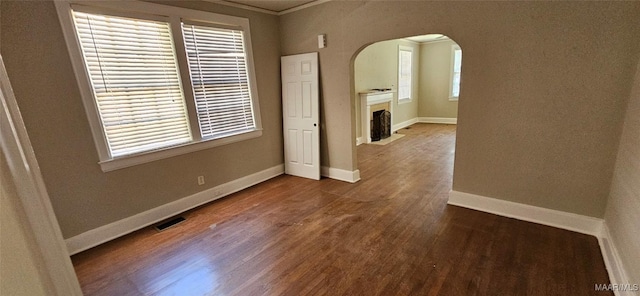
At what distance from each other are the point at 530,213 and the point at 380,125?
4.19 meters

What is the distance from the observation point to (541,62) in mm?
2416

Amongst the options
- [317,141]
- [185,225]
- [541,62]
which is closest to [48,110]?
[185,225]

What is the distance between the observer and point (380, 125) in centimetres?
669

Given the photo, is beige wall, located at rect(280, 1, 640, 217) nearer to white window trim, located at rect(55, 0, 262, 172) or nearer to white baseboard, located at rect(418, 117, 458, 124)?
white window trim, located at rect(55, 0, 262, 172)

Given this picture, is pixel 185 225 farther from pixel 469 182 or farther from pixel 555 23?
pixel 555 23

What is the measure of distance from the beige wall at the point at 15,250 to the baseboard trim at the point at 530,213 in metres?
3.31

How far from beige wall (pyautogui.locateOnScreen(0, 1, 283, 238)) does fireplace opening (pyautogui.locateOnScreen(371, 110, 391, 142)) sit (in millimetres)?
3988

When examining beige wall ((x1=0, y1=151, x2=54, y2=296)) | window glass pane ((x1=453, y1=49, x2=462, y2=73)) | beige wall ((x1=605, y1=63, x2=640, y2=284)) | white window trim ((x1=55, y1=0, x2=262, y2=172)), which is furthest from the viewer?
window glass pane ((x1=453, y1=49, x2=462, y2=73))

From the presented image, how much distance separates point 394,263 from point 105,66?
3120 mm

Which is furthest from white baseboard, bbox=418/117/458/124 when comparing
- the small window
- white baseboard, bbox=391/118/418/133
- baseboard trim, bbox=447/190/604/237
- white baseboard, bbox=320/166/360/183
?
baseboard trim, bbox=447/190/604/237

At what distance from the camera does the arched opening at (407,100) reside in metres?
5.47

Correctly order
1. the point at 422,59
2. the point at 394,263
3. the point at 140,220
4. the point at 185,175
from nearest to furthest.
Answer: the point at 394,263
the point at 140,220
the point at 185,175
the point at 422,59

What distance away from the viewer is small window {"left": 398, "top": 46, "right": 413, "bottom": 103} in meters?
7.44

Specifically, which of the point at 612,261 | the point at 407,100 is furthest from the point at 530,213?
the point at 407,100
